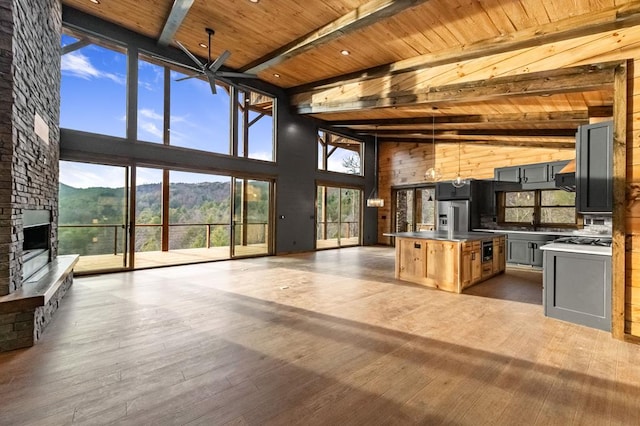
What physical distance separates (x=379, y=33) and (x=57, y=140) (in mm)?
5265

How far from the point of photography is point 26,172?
10.3 feet

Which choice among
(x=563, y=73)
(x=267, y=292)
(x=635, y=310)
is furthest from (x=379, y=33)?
(x=635, y=310)

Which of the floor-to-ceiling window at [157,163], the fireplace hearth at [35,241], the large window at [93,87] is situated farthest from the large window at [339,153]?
the fireplace hearth at [35,241]

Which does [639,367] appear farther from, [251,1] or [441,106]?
[251,1]

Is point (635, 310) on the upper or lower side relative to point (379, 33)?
lower

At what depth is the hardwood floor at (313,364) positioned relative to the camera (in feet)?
5.98

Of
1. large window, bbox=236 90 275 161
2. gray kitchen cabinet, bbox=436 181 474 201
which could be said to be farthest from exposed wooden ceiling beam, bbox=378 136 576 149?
large window, bbox=236 90 275 161

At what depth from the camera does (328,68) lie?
20.6 ft

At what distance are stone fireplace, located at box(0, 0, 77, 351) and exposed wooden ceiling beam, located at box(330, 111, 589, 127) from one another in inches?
270

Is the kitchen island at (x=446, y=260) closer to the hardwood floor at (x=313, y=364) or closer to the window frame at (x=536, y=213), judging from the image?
the hardwood floor at (x=313, y=364)

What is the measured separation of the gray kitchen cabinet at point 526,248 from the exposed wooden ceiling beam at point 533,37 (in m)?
4.39

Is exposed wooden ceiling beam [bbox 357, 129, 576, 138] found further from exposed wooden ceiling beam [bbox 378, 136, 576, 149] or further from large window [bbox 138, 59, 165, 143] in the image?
large window [bbox 138, 59, 165, 143]

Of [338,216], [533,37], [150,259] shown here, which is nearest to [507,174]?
[533,37]

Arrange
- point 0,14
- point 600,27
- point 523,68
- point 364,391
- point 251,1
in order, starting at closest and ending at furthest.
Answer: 1. point 364,391
2. point 0,14
3. point 600,27
4. point 523,68
5. point 251,1
